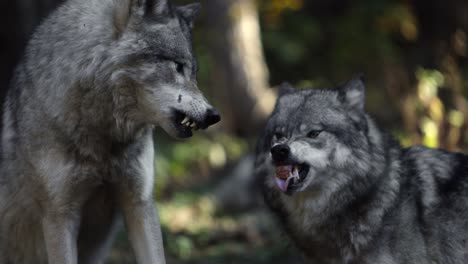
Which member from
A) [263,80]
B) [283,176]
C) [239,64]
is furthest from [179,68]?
[263,80]

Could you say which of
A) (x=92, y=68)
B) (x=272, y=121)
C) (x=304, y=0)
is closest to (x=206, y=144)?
(x=304, y=0)

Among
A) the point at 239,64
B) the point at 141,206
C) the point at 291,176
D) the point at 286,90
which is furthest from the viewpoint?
the point at 239,64

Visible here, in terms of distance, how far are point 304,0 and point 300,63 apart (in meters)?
1.65

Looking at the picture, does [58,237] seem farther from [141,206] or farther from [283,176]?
[283,176]

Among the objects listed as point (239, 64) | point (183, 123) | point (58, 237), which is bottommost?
point (239, 64)

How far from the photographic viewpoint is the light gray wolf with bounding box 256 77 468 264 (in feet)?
15.8

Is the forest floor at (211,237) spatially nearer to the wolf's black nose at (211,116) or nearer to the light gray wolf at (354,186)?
the light gray wolf at (354,186)

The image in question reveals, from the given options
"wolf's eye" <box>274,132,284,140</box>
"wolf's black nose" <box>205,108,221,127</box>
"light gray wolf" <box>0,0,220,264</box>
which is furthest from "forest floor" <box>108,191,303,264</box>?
"wolf's black nose" <box>205,108,221,127</box>

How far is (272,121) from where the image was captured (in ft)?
17.3

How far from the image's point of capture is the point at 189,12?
4.95 metres

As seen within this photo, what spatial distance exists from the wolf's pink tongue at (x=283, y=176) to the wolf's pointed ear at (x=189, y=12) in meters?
1.16

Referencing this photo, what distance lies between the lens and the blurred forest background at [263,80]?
316 inches

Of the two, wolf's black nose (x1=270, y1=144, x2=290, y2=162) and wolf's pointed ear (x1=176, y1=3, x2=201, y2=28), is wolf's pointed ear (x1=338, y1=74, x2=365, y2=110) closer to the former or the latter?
wolf's black nose (x1=270, y1=144, x2=290, y2=162)

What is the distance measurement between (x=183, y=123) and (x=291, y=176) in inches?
35.7
